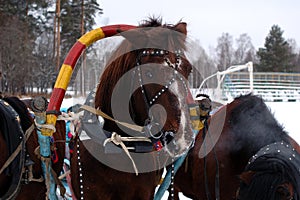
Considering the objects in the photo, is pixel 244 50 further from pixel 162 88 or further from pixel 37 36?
pixel 162 88

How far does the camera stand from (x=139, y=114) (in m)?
2.47

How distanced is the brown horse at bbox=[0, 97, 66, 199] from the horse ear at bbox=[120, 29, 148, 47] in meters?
1.04

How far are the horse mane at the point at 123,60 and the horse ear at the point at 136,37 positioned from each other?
13mm

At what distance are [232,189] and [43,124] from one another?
71.1 inches

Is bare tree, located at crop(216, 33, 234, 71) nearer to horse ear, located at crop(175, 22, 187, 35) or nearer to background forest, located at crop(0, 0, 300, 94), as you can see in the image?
background forest, located at crop(0, 0, 300, 94)

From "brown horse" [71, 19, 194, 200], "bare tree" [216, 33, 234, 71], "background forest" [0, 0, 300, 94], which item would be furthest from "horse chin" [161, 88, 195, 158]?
"bare tree" [216, 33, 234, 71]

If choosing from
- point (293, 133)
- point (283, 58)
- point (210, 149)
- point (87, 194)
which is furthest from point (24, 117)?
point (283, 58)

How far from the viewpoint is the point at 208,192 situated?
340 cm

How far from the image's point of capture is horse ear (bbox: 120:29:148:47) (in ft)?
7.97

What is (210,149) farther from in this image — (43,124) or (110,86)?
(43,124)

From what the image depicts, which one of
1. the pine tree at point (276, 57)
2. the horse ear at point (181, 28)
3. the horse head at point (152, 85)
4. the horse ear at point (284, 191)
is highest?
the pine tree at point (276, 57)

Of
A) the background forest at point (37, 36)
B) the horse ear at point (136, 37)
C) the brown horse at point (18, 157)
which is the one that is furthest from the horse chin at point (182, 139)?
the background forest at point (37, 36)

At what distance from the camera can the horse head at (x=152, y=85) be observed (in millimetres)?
2267

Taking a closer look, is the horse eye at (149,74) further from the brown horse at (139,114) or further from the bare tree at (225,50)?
the bare tree at (225,50)
